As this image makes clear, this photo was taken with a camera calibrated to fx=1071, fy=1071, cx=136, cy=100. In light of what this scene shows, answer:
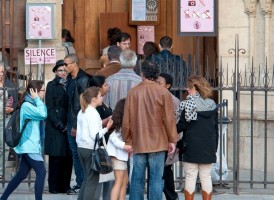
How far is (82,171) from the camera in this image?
14172mm

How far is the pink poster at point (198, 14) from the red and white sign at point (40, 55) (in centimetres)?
236

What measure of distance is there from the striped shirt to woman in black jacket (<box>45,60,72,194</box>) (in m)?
1.04

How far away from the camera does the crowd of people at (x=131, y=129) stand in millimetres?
12312

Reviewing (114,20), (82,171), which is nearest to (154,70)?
(82,171)

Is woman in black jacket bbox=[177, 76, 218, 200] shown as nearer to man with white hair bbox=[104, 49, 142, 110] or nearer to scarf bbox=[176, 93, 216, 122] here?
scarf bbox=[176, 93, 216, 122]

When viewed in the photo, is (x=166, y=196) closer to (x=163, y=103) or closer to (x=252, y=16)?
(x=163, y=103)

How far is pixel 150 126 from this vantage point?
40.3 ft

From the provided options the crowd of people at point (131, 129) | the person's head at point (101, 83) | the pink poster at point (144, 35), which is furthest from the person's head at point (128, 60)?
the pink poster at point (144, 35)

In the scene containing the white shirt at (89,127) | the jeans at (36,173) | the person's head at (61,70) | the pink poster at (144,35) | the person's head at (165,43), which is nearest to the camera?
the white shirt at (89,127)

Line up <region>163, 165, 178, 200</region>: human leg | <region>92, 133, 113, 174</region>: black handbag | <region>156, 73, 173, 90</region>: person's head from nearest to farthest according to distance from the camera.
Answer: <region>92, 133, 113, 174</region>: black handbag → <region>156, 73, 173, 90</region>: person's head → <region>163, 165, 178, 200</region>: human leg

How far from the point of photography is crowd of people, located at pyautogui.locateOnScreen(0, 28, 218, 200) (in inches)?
485

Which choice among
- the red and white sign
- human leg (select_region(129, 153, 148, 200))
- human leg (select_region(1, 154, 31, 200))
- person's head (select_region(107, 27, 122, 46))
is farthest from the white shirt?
person's head (select_region(107, 27, 122, 46))

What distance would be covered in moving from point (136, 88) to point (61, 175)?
2505mm

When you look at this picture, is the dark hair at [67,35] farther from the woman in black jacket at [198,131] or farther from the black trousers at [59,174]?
the woman in black jacket at [198,131]
